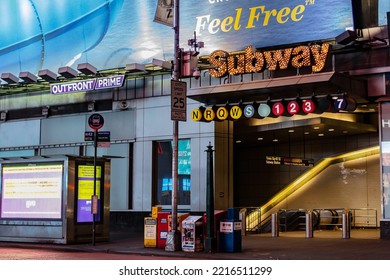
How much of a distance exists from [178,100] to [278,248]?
5584 mm

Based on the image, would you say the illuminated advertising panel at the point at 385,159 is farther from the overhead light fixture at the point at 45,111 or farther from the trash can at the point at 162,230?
the overhead light fixture at the point at 45,111

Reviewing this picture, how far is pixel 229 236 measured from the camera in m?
19.3

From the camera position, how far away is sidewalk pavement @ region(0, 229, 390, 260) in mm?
18078

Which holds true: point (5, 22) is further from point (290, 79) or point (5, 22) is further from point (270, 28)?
point (290, 79)

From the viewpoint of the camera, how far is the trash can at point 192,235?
19.6m

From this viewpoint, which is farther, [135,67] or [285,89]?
[135,67]

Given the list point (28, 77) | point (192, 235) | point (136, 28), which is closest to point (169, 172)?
point (136, 28)

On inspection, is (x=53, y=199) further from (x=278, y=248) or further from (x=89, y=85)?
(x=89, y=85)

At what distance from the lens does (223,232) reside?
1948 centimetres

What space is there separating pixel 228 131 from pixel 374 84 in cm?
709

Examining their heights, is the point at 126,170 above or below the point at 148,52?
below

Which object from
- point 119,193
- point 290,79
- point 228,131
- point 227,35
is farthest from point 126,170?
point 290,79

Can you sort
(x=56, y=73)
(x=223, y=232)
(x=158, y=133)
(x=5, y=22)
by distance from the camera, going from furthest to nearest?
(x=5, y=22) < (x=56, y=73) < (x=158, y=133) < (x=223, y=232)

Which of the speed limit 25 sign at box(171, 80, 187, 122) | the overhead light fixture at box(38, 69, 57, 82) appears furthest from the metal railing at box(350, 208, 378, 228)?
the overhead light fixture at box(38, 69, 57, 82)
